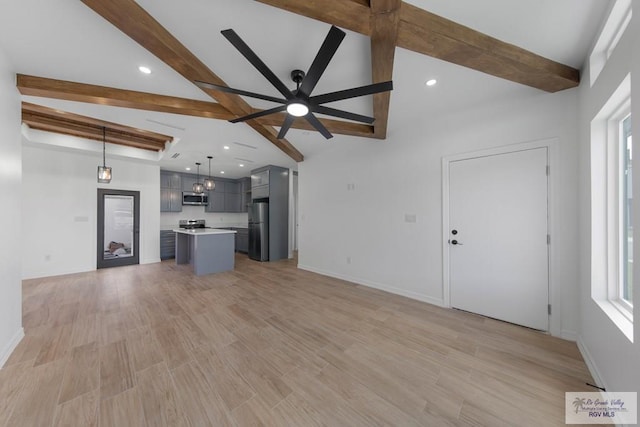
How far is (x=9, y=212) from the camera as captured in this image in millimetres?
1995

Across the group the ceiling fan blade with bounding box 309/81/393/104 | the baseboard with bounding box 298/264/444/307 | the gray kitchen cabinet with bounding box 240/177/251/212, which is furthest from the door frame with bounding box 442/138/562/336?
the gray kitchen cabinet with bounding box 240/177/251/212

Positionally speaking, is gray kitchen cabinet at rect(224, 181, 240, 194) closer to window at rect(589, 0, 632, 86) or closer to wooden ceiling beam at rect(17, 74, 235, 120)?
wooden ceiling beam at rect(17, 74, 235, 120)

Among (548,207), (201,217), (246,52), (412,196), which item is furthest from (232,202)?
(548,207)

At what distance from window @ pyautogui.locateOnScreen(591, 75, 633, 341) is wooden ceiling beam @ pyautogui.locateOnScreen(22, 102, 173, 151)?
20.2 feet

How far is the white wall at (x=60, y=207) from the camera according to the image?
14.2ft

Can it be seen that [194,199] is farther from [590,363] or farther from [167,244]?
[590,363]

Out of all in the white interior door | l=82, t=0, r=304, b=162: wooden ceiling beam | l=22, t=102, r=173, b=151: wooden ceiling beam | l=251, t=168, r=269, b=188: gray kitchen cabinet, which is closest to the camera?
l=82, t=0, r=304, b=162: wooden ceiling beam

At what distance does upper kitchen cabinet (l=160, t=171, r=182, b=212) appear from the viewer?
6.30 m

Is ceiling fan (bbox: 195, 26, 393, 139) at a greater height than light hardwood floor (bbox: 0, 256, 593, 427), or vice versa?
ceiling fan (bbox: 195, 26, 393, 139)

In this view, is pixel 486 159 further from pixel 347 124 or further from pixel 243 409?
pixel 243 409

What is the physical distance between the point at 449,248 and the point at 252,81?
10.7 ft

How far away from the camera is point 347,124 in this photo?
3.30 metres

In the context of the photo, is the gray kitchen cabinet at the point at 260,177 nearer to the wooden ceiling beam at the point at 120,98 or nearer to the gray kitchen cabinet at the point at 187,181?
the gray kitchen cabinet at the point at 187,181

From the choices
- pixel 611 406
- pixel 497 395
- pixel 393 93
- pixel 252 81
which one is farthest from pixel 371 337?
pixel 252 81
